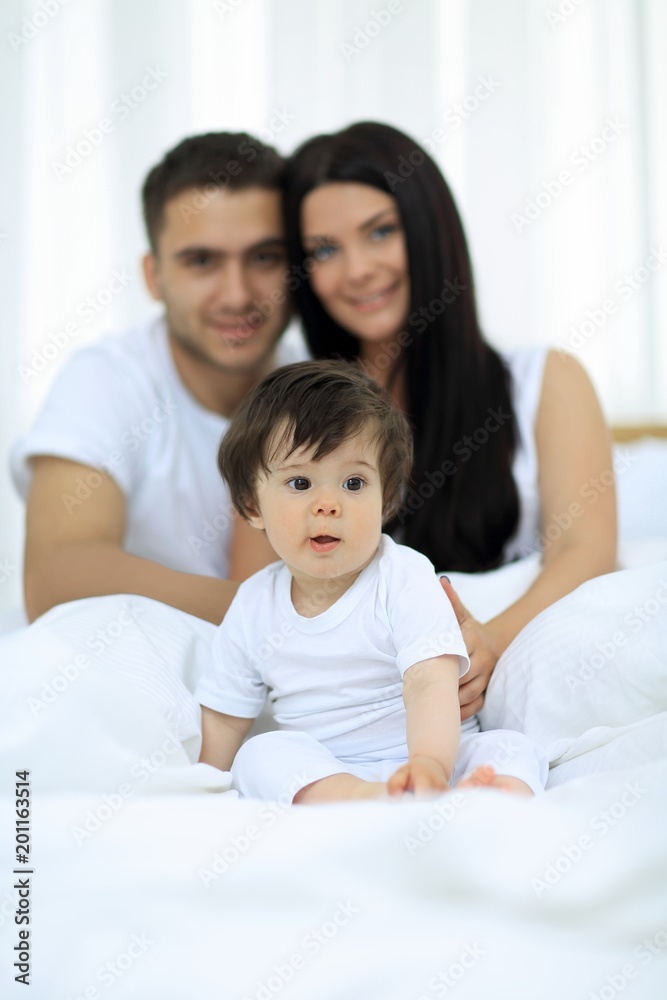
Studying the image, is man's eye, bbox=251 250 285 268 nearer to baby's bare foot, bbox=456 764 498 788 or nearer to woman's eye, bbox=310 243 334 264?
woman's eye, bbox=310 243 334 264

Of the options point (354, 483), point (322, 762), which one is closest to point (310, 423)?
point (354, 483)

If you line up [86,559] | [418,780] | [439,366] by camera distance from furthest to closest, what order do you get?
[439,366] < [86,559] < [418,780]

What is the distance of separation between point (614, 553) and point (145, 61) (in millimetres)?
1965

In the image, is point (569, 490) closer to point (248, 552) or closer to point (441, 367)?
point (441, 367)

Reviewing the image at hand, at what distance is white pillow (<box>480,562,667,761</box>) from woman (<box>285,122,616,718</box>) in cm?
44

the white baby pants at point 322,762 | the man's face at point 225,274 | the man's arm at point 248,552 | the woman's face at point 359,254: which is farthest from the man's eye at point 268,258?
the white baby pants at point 322,762

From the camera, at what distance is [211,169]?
1.67m

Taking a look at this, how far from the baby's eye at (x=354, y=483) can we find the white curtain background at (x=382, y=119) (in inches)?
74.1

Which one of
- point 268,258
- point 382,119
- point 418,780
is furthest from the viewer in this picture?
point 382,119

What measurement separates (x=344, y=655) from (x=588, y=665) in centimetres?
25

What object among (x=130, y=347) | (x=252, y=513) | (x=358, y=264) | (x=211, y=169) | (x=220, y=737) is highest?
(x=211, y=169)

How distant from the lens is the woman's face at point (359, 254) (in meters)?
1.58

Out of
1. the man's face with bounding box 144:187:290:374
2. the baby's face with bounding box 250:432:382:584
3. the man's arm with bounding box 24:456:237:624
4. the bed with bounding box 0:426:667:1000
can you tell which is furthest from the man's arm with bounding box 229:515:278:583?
the bed with bounding box 0:426:667:1000

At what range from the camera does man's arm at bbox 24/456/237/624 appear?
1.36 meters
